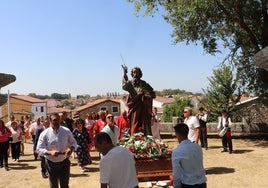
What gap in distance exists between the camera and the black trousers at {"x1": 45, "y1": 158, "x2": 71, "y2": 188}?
739 centimetres

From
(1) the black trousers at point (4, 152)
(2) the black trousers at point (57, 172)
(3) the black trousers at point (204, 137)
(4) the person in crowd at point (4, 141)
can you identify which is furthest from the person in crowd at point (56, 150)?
(3) the black trousers at point (204, 137)

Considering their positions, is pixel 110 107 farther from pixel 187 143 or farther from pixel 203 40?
pixel 187 143

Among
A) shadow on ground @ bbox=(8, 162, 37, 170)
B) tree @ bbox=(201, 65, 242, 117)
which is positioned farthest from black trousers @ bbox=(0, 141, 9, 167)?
tree @ bbox=(201, 65, 242, 117)

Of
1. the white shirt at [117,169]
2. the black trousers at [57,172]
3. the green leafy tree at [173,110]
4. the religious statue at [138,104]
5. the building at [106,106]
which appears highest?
the building at [106,106]

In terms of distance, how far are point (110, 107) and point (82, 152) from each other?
61777 mm

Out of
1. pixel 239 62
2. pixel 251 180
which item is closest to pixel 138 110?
pixel 251 180

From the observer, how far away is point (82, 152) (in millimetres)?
12539

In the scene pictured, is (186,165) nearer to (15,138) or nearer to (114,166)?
(114,166)

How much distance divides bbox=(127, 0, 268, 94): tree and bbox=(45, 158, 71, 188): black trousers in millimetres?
12112

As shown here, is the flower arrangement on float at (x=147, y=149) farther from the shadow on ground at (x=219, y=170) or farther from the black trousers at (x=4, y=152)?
the black trousers at (x=4, y=152)

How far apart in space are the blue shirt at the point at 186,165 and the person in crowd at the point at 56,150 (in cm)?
283

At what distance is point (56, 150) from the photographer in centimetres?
742

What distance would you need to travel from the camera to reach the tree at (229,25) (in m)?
18.4

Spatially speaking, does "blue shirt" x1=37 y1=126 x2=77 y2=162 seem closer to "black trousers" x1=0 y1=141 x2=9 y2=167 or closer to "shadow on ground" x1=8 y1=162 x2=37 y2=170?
"black trousers" x1=0 y1=141 x2=9 y2=167
